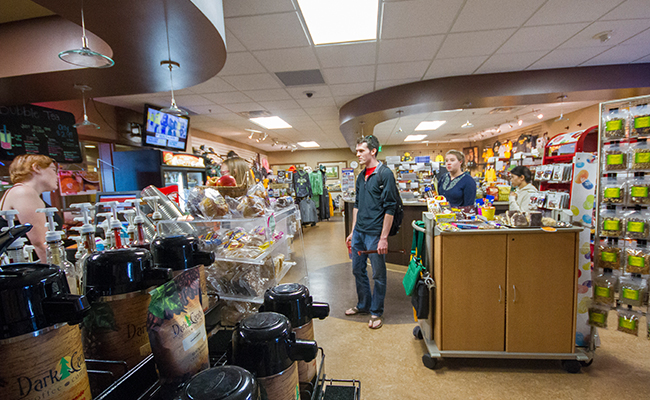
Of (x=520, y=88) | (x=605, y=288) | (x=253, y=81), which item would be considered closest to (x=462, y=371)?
(x=605, y=288)

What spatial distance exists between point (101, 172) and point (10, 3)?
2.95m

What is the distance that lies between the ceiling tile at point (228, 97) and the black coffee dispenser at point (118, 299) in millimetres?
5199

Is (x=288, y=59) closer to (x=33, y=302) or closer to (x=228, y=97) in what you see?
(x=228, y=97)

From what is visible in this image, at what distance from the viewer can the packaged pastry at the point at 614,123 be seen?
76.4 inches

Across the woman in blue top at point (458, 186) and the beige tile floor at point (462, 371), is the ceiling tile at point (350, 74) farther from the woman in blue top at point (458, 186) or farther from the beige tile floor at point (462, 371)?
the beige tile floor at point (462, 371)

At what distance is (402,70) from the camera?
4531 mm

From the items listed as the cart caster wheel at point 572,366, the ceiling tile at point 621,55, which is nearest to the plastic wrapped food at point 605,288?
the cart caster wheel at point 572,366

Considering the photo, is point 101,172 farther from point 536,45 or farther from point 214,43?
point 536,45

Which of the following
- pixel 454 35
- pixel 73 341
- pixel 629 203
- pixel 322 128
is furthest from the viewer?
pixel 322 128

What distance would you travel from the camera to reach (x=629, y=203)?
1941mm

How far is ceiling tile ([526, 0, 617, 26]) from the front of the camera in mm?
2949

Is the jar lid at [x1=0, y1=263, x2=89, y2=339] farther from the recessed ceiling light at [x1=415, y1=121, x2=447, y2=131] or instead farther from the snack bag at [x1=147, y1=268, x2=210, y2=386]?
the recessed ceiling light at [x1=415, y1=121, x2=447, y2=131]

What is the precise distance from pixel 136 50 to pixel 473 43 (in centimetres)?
393

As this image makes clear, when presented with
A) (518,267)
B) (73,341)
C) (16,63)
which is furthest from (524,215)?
(16,63)
